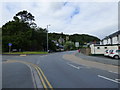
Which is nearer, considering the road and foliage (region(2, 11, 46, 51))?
the road

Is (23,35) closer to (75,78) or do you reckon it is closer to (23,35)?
(23,35)

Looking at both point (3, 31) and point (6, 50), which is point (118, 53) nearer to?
point (6, 50)

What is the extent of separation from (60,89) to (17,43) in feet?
140

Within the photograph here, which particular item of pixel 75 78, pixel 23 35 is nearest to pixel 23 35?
pixel 23 35

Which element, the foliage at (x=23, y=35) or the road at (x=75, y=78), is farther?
the foliage at (x=23, y=35)

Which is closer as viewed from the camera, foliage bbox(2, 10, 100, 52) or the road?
the road

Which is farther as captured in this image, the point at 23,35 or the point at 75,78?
the point at 23,35

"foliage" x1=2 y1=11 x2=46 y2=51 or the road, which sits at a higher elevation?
"foliage" x1=2 y1=11 x2=46 y2=51

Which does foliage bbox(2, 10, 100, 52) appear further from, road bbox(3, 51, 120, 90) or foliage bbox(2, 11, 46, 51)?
road bbox(3, 51, 120, 90)

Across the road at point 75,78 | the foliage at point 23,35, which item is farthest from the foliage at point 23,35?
the road at point 75,78

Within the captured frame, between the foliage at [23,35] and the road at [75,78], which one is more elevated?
the foliage at [23,35]

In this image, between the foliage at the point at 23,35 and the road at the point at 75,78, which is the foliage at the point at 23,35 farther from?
the road at the point at 75,78

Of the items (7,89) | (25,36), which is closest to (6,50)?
(25,36)

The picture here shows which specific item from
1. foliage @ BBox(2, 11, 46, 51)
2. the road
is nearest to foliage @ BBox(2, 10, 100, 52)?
foliage @ BBox(2, 11, 46, 51)
